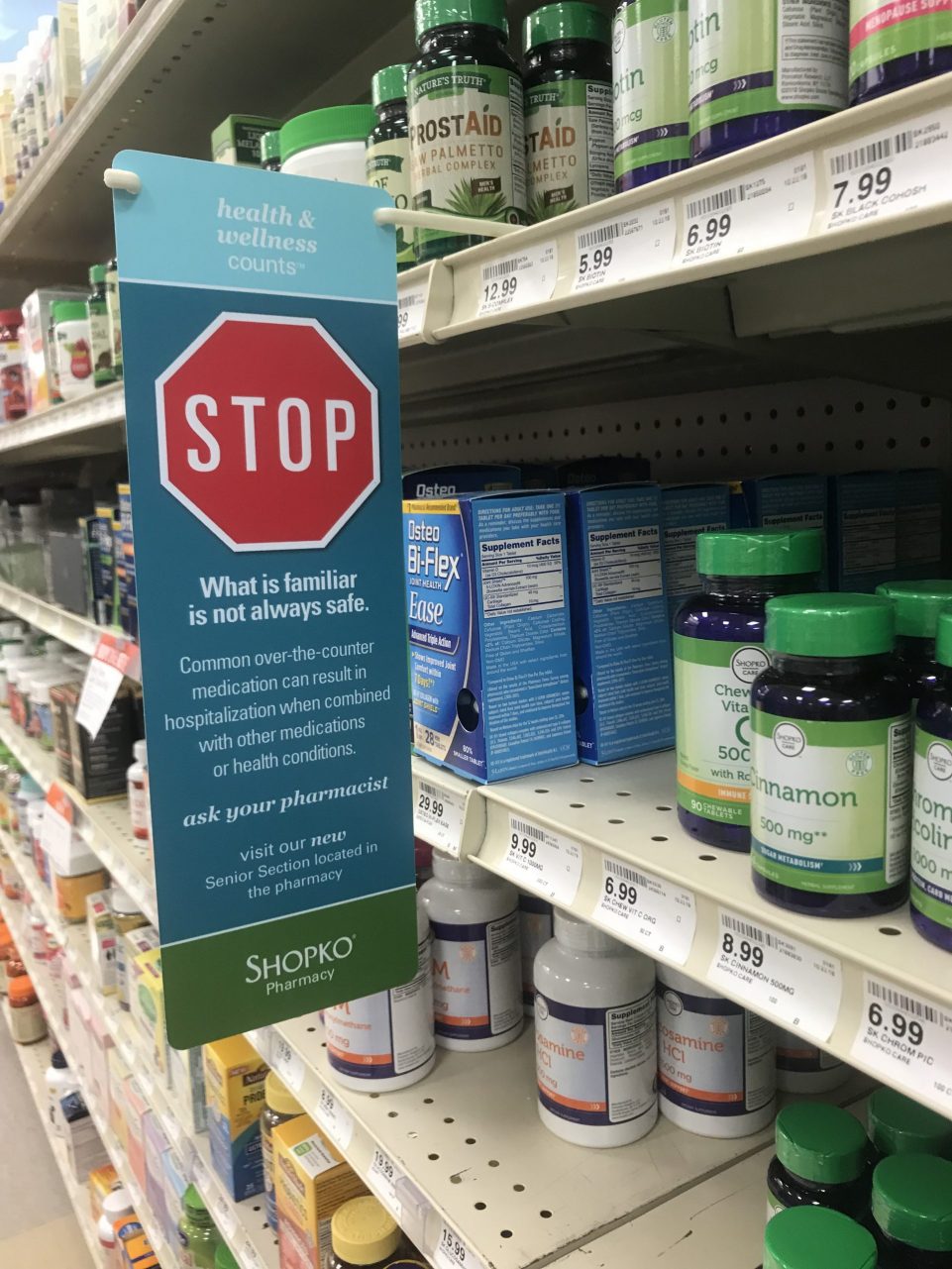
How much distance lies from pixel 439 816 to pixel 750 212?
57 cm

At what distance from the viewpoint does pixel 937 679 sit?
1.77 ft

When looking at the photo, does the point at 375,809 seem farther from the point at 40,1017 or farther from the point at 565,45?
the point at 40,1017

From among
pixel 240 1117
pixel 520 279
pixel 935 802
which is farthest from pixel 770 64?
pixel 240 1117

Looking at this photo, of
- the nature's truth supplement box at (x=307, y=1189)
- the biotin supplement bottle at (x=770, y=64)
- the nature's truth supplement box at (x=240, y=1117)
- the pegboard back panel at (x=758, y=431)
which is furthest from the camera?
the nature's truth supplement box at (x=240, y=1117)

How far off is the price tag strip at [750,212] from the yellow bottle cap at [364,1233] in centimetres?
106

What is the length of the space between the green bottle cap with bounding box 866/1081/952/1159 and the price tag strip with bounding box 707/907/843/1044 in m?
0.23

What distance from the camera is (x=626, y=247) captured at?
2.09ft

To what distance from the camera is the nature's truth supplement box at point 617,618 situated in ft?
2.99

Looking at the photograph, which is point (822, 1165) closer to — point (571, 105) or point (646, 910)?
point (646, 910)

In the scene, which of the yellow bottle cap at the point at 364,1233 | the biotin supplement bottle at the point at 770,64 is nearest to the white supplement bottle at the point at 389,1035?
the yellow bottle cap at the point at 364,1233

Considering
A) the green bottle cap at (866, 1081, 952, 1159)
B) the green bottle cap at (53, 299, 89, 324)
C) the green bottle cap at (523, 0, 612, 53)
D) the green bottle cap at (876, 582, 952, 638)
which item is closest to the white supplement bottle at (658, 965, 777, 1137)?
the green bottle cap at (866, 1081, 952, 1159)

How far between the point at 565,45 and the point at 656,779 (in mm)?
637

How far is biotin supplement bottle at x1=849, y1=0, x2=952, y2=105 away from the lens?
0.50 m

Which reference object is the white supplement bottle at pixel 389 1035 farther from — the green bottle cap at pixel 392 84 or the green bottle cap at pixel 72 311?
the green bottle cap at pixel 72 311
